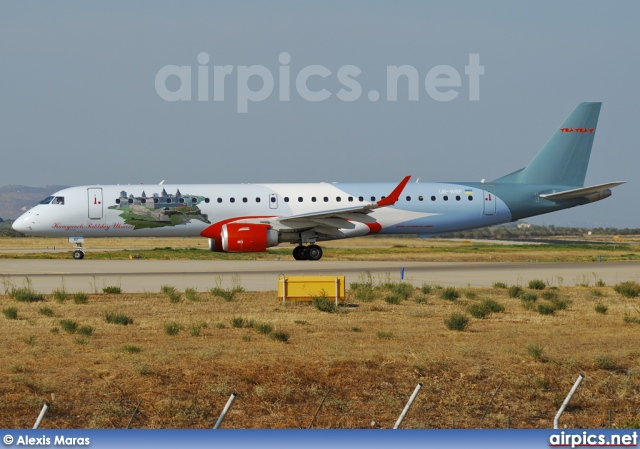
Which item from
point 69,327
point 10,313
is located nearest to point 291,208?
point 10,313

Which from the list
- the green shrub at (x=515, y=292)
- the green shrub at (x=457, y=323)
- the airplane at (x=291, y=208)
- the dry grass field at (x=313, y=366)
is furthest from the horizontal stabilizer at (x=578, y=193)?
the green shrub at (x=457, y=323)

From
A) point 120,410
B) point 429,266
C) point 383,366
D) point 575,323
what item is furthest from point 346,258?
point 120,410

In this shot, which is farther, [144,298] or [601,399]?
[144,298]

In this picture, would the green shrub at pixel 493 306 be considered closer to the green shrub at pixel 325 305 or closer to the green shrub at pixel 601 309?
the green shrub at pixel 601 309

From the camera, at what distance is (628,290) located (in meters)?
27.8

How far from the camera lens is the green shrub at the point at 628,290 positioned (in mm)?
27484

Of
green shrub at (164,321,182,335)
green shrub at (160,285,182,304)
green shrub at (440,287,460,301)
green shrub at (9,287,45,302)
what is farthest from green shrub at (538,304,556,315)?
green shrub at (9,287,45,302)

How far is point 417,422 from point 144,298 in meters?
14.6

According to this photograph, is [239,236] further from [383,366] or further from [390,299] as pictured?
[383,366]

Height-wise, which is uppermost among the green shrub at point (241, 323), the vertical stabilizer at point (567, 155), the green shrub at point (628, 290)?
the vertical stabilizer at point (567, 155)

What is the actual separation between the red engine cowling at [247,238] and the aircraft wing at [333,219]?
1.01m

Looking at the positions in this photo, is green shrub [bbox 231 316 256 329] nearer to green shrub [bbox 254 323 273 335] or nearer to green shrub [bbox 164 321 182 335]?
green shrub [bbox 254 323 273 335]

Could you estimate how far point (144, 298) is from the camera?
2592cm

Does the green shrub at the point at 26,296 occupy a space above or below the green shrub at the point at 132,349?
above
